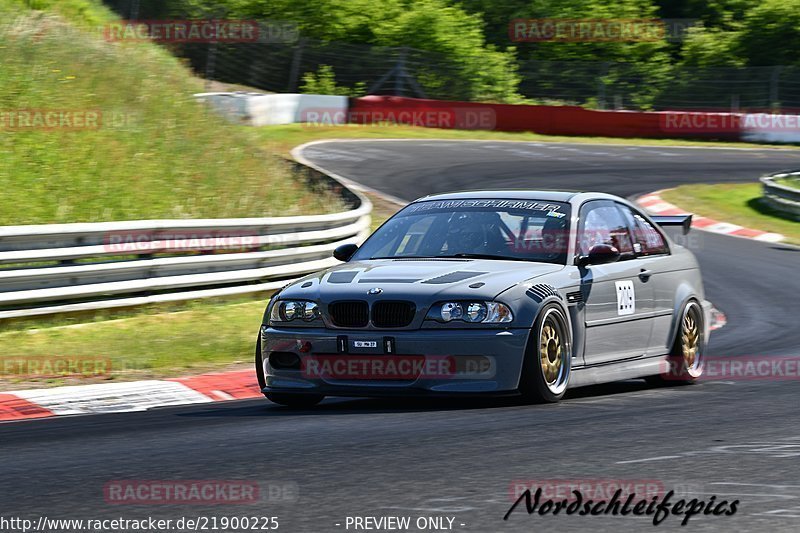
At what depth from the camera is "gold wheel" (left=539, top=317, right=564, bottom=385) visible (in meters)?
7.34

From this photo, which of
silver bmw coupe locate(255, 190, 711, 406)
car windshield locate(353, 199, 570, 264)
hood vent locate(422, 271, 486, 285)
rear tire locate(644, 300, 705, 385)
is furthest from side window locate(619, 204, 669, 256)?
hood vent locate(422, 271, 486, 285)

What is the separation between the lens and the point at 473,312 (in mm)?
7176

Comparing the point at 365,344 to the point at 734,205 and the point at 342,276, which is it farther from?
the point at 734,205

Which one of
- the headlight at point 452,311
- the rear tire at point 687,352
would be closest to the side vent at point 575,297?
the headlight at point 452,311

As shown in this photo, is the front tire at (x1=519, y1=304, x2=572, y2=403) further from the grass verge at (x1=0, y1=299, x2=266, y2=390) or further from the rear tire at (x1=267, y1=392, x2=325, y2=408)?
the grass verge at (x1=0, y1=299, x2=266, y2=390)

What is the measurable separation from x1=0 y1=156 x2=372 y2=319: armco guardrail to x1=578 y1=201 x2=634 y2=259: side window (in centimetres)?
490

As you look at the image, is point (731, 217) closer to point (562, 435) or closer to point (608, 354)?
point (608, 354)

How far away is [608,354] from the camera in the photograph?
322 inches

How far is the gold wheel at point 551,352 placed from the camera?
7.34 metres

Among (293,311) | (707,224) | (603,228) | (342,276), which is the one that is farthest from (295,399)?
(707,224)

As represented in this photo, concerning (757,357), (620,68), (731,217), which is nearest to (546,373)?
(757,357)

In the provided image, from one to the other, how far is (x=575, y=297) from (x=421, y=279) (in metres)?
1.06

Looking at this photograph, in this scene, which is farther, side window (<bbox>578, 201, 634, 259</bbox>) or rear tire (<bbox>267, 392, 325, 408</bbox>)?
side window (<bbox>578, 201, 634, 259</bbox>)

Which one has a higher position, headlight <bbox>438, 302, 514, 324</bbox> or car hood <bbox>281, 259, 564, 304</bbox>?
car hood <bbox>281, 259, 564, 304</bbox>
